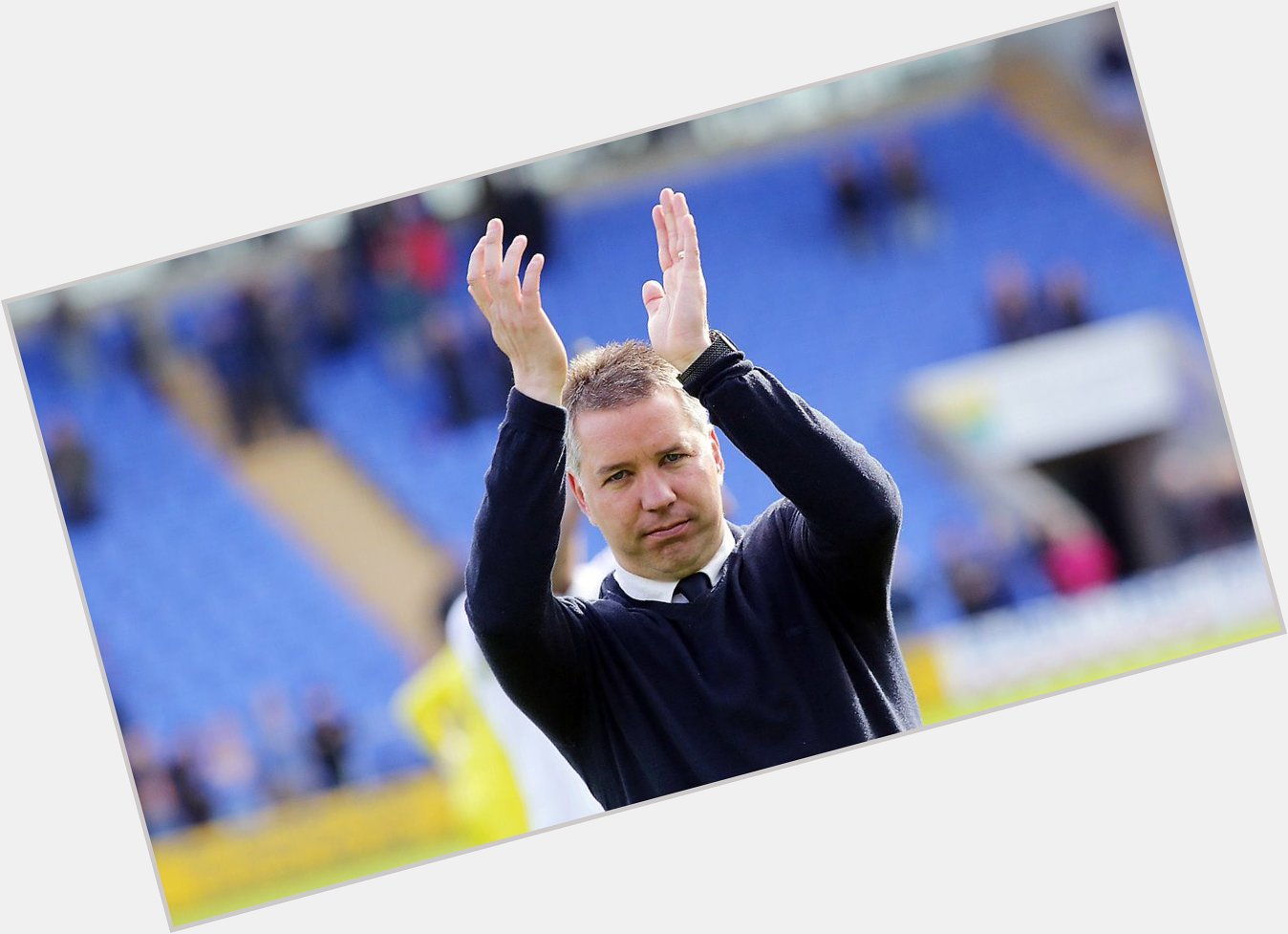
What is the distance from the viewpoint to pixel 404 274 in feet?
8.64

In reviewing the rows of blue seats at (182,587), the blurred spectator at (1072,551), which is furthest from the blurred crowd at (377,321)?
the blurred spectator at (1072,551)

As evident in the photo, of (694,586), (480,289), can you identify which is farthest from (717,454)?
(480,289)

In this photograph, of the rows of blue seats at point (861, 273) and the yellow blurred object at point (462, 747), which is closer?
the rows of blue seats at point (861, 273)

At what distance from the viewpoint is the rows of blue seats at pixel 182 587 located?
2.55 metres

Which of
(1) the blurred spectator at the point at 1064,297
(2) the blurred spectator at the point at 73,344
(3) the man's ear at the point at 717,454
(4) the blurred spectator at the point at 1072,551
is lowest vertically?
(4) the blurred spectator at the point at 1072,551

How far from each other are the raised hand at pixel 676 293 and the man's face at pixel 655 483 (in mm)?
110

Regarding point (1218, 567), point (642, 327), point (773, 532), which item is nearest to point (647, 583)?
point (773, 532)

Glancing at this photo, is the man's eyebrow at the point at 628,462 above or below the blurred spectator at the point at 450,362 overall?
below

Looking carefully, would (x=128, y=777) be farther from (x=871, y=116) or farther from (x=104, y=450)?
(x=871, y=116)

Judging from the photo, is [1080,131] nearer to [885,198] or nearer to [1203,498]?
[885,198]

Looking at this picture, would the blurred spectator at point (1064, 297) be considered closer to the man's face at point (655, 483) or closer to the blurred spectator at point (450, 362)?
the man's face at point (655, 483)

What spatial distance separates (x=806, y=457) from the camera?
1857mm

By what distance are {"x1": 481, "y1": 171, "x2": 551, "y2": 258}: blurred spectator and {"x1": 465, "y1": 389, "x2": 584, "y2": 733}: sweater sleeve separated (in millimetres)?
695

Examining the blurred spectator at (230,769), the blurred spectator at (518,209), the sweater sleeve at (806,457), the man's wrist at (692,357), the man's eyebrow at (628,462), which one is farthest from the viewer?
the blurred spectator at (230,769)
